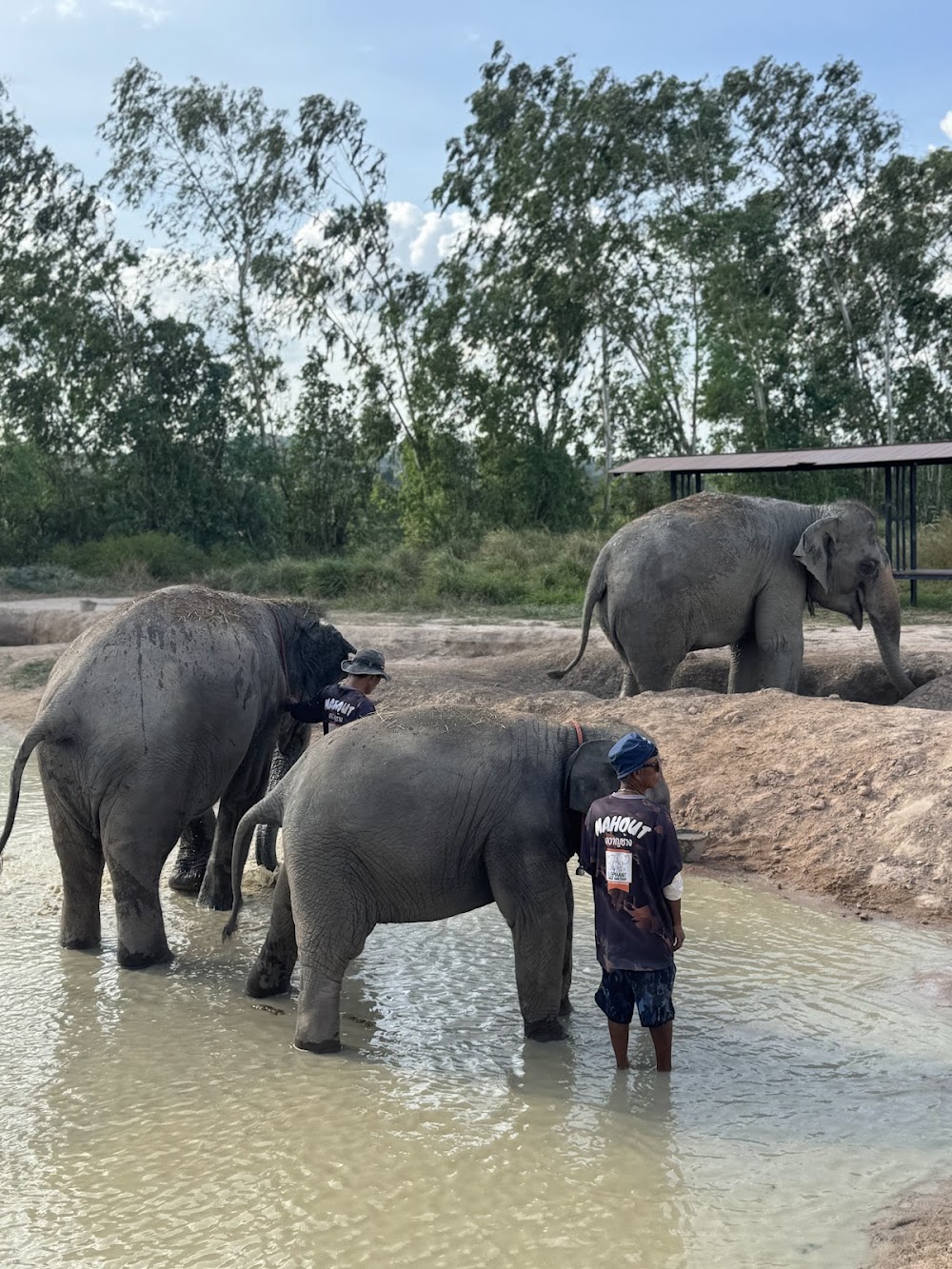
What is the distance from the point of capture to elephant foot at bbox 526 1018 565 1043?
532 centimetres

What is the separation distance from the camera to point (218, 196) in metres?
34.3

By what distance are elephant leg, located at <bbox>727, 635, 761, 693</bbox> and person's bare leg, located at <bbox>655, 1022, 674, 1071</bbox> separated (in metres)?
6.21

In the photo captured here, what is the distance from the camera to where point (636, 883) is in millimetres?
4809

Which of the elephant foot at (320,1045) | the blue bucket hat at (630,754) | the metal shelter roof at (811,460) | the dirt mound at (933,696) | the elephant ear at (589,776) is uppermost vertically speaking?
the metal shelter roof at (811,460)

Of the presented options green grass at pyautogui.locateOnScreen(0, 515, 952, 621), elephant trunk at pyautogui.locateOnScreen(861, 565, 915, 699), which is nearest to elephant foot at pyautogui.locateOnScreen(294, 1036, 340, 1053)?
elephant trunk at pyautogui.locateOnScreen(861, 565, 915, 699)

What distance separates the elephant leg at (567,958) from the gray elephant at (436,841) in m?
0.02

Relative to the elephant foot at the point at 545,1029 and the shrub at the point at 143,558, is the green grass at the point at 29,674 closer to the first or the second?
the shrub at the point at 143,558

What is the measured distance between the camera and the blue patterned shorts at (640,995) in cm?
488

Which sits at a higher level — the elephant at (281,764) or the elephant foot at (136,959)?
the elephant at (281,764)

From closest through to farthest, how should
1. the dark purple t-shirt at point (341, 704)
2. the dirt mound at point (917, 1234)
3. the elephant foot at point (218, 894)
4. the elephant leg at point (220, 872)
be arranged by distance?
the dirt mound at point (917, 1234) → the dark purple t-shirt at point (341, 704) → the elephant leg at point (220, 872) → the elephant foot at point (218, 894)

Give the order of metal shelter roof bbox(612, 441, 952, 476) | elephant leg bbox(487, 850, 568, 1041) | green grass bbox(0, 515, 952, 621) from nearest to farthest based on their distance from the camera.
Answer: elephant leg bbox(487, 850, 568, 1041), metal shelter roof bbox(612, 441, 952, 476), green grass bbox(0, 515, 952, 621)

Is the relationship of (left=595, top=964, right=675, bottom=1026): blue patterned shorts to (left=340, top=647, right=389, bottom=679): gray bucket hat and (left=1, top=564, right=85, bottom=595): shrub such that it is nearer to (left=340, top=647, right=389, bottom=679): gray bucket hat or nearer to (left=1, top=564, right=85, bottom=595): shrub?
(left=340, top=647, right=389, bottom=679): gray bucket hat

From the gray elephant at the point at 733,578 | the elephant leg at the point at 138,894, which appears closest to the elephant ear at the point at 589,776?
the elephant leg at the point at 138,894

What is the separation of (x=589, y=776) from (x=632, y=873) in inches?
19.3
